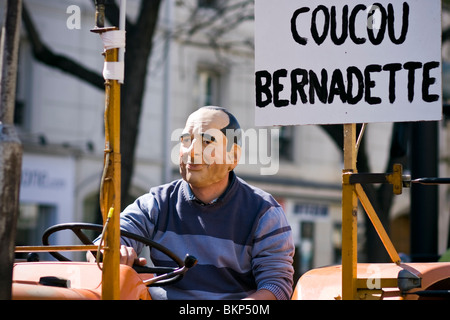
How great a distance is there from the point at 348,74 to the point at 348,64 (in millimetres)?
38

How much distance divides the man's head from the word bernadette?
559 millimetres

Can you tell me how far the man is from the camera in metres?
3.49

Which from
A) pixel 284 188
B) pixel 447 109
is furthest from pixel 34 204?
pixel 447 109

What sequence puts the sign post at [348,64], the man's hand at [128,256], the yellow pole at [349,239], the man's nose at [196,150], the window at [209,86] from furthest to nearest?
the window at [209,86] < the man's nose at [196,150] < the man's hand at [128,256] < the sign post at [348,64] < the yellow pole at [349,239]

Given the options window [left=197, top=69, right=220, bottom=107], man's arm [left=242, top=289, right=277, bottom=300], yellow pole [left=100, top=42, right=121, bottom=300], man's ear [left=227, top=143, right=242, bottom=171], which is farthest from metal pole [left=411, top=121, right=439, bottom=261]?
window [left=197, top=69, right=220, bottom=107]

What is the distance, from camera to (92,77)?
27.9 ft

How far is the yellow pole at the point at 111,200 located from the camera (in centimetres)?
249

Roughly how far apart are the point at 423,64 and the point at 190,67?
15.9 meters

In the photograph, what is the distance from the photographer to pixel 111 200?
98.3 inches

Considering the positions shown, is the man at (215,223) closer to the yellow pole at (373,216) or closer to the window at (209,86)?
the yellow pole at (373,216)

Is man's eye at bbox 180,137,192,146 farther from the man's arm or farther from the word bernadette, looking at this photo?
the man's arm

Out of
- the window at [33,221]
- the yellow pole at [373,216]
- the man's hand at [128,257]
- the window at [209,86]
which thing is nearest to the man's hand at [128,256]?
the man's hand at [128,257]

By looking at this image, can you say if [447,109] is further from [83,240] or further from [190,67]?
[190,67]
